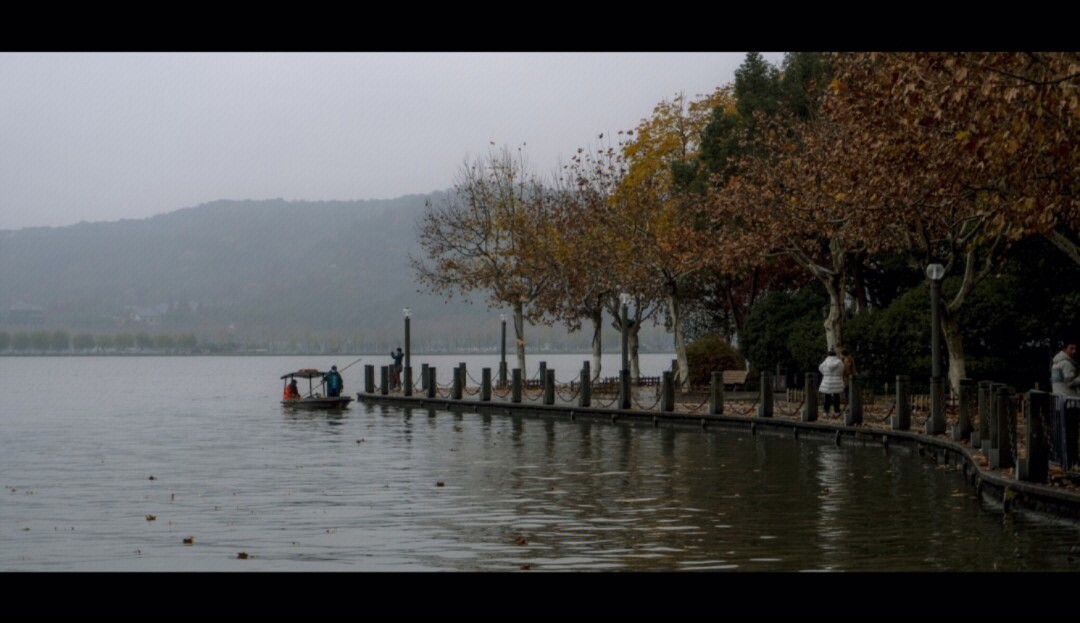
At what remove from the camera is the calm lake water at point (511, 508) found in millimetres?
14367

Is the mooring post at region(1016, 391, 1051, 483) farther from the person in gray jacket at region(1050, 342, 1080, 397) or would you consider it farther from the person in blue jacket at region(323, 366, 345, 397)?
the person in blue jacket at region(323, 366, 345, 397)

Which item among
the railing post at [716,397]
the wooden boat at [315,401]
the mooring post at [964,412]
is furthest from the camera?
the wooden boat at [315,401]

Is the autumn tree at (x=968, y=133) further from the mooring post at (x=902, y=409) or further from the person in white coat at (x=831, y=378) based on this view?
the person in white coat at (x=831, y=378)

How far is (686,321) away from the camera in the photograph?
69.0 m

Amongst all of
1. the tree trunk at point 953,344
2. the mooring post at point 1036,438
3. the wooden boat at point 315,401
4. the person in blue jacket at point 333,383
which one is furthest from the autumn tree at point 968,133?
the person in blue jacket at point 333,383

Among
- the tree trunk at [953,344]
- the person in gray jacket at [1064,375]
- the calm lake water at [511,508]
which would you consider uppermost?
the tree trunk at [953,344]

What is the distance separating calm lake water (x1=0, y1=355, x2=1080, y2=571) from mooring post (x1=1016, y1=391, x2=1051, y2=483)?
0.68m

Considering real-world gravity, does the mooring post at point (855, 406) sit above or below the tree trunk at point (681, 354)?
below

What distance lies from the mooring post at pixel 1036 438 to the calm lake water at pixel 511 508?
68 cm

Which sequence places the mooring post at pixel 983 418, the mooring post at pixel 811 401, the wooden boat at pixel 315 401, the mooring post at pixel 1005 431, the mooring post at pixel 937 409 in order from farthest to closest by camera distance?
the wooden boat at pixel 315 401 < the mooring post at pixel 811 401 < the mooring post at pixel 937 409 < the mooring post at pixel 983 418 < the mooring post at pixel 1005 431

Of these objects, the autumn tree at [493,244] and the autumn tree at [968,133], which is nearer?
the autumn tree at [968,133]
